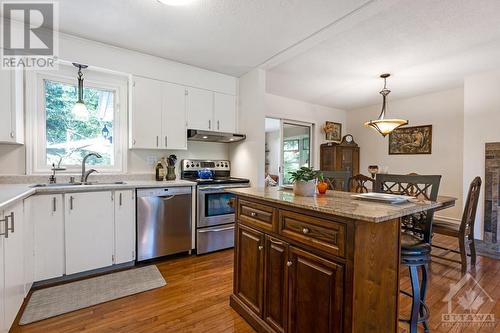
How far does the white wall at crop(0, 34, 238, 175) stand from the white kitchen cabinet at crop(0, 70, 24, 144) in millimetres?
321

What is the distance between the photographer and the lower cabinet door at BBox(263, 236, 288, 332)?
1.50 metres

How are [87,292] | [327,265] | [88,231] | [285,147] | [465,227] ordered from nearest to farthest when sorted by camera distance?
1. [327,265]
2. [87,292]
3. [88,231]
4. [465,227]
5. [285,147]

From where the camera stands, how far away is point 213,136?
11.4 ft

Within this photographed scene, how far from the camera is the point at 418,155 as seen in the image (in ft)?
15.9

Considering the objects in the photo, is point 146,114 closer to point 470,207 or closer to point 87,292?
point 87,292

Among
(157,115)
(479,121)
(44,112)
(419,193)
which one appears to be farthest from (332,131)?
(44,112)

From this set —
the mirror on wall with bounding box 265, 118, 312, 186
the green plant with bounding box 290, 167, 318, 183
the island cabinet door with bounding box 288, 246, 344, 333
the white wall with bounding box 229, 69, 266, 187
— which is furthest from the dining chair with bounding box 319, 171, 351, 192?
the mirror on wall with bounding box 265, 118, 312, 186

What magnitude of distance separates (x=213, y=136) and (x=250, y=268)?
213 centimetres

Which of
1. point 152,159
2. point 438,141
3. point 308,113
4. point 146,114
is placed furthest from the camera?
point 308,113

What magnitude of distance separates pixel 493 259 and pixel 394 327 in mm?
2952

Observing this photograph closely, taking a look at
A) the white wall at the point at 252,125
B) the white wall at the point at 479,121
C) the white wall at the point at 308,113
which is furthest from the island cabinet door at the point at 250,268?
the white wall at the point at 479,121

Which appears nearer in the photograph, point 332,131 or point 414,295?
point 414,295

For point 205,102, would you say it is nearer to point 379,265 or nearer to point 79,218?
point 79,218

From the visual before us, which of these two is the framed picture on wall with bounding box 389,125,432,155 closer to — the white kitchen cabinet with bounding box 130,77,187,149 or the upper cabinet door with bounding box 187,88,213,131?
the upper cabinet door with bounding box 187,88,213,131
